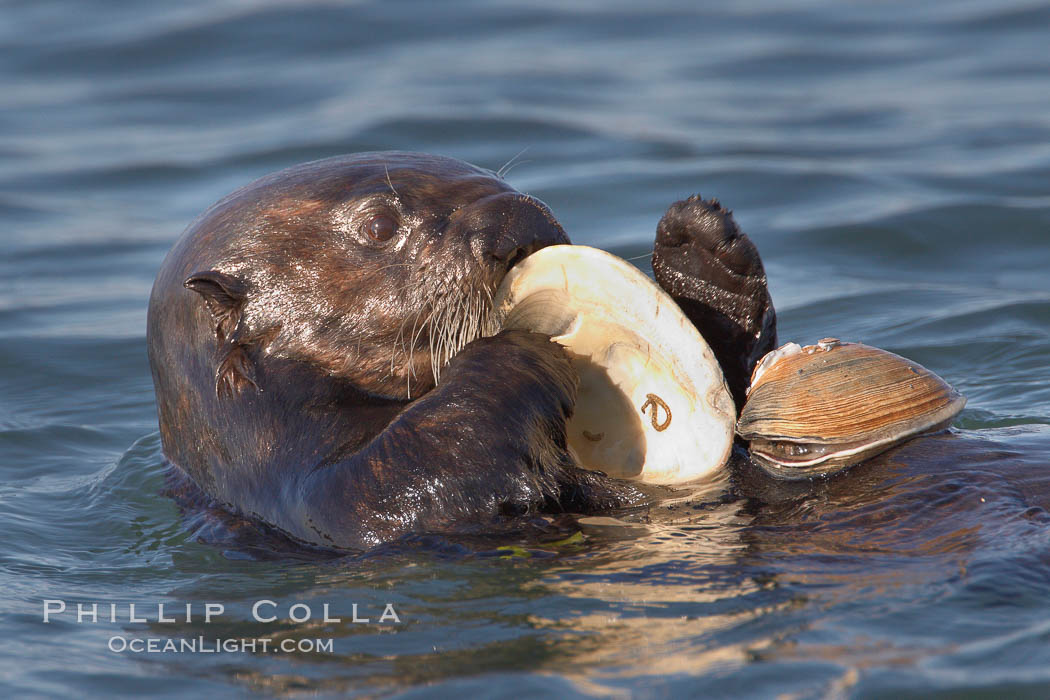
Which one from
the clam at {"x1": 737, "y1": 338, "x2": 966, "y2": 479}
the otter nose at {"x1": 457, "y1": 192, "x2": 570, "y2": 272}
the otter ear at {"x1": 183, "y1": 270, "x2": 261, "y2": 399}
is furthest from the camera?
the otter ear at {"x1": 183, "y1": 270, "x2": 261, "y2": 399}

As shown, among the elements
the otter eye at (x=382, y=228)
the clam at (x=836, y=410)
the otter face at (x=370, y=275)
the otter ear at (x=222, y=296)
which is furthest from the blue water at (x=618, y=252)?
the otter eye at (x=382, y=228)

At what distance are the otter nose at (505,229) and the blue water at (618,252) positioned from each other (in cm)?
93

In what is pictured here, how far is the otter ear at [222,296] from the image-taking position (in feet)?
13.9

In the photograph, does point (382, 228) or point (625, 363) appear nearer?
point (625, 363)

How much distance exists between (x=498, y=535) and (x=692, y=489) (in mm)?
663

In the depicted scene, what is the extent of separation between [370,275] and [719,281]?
1.19 meters

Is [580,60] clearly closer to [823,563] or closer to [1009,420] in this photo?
[1009,420]

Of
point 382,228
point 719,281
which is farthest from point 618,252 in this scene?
point 382,228

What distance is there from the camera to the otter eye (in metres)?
4.26

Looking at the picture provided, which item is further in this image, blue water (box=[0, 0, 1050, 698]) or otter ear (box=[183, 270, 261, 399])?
otter ear (box=[183, 270, 261, 399])

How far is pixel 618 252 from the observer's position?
27.7ft

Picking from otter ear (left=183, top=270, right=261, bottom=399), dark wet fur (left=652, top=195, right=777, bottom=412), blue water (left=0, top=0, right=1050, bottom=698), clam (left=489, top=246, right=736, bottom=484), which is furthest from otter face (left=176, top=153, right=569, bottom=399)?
blue water (left=0, top=0, right=1050, bottom=698)

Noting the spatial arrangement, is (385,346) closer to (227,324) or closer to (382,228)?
(382,228)

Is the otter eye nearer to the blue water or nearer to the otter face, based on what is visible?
the otter face
